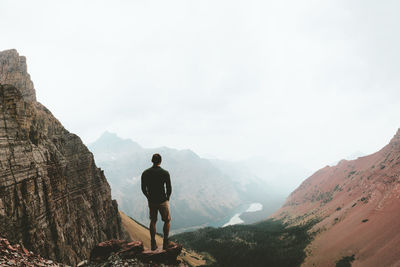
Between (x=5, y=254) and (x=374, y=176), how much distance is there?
198278mm

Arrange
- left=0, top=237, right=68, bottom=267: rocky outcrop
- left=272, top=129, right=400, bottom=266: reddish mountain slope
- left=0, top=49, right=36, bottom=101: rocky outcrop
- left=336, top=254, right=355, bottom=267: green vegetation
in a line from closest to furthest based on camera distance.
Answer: left=0, top=237, right=68, bottom=267: rocky outcrop, left=0, top=49, right=36, bottom=101: rocky outcrop, left=272, top=129, right=400, bottom=266: reddish mountain slope, left=336, top=254, right=355, bottom=267: green vegetation

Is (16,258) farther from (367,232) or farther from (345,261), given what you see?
(367,232)

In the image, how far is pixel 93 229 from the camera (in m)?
56.4

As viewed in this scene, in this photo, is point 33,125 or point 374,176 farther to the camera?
point 374,176

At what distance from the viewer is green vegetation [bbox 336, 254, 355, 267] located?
85963mm

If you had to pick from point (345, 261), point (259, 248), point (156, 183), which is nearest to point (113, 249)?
point (156, 183)

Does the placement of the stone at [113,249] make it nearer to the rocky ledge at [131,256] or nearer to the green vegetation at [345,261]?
the rocky ledge at [131,256]

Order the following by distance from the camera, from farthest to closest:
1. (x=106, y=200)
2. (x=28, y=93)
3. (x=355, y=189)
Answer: (x=355, y=189) → (x=28, y=93) → (x=106, y=200)

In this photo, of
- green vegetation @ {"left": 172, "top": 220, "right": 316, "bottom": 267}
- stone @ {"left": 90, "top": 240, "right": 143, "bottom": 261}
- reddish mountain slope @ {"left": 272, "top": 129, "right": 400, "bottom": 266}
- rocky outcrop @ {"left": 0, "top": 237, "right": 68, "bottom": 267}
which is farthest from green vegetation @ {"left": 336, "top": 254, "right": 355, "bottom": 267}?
rocky outcrop @ {"left": 0, "top": 237, "right": 68, "bottom": 267}

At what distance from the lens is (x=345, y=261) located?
8800 cm

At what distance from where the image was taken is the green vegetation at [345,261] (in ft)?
282

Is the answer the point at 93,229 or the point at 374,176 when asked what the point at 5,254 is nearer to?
the point at 93,229

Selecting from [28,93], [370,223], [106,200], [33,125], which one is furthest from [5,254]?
[370,223]

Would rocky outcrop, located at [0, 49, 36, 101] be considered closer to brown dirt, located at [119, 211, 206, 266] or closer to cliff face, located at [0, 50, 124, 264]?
cliff face, located at [0, 50, 124, 264]
